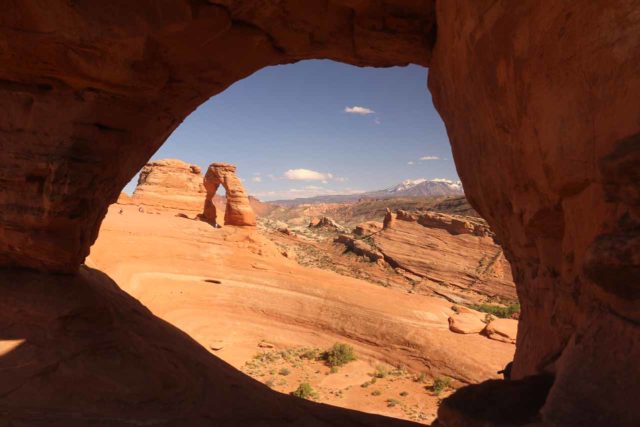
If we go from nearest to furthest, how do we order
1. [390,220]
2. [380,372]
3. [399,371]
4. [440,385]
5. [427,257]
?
1. [440,385]
2. [380,372]
3. [399,371]
4. [427,257]
5. [390,220]

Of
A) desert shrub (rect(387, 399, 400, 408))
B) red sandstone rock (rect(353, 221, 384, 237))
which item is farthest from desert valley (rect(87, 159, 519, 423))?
red sandstone rock (rect(353, 221, 384, 237))

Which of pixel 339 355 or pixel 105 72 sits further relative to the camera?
pixel 339 355

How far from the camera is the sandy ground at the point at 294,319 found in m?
12.0

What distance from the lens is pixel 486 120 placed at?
4301mm

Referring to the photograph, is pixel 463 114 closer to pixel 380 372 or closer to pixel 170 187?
pixel 380 372

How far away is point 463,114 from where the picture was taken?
4.99 meters

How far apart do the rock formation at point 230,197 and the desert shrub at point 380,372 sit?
534 inches

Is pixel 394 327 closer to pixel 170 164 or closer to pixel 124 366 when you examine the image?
pixel 124 366

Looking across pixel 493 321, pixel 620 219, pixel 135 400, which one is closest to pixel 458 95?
pixel 620 219

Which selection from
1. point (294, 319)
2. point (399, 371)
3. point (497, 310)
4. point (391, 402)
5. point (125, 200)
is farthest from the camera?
point (125, 200)

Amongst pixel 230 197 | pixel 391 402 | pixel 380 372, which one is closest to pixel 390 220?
pixel 230 197

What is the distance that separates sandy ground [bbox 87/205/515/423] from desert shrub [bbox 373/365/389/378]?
134 millimetres

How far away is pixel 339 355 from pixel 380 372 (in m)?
1.50

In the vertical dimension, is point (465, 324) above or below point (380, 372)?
above
